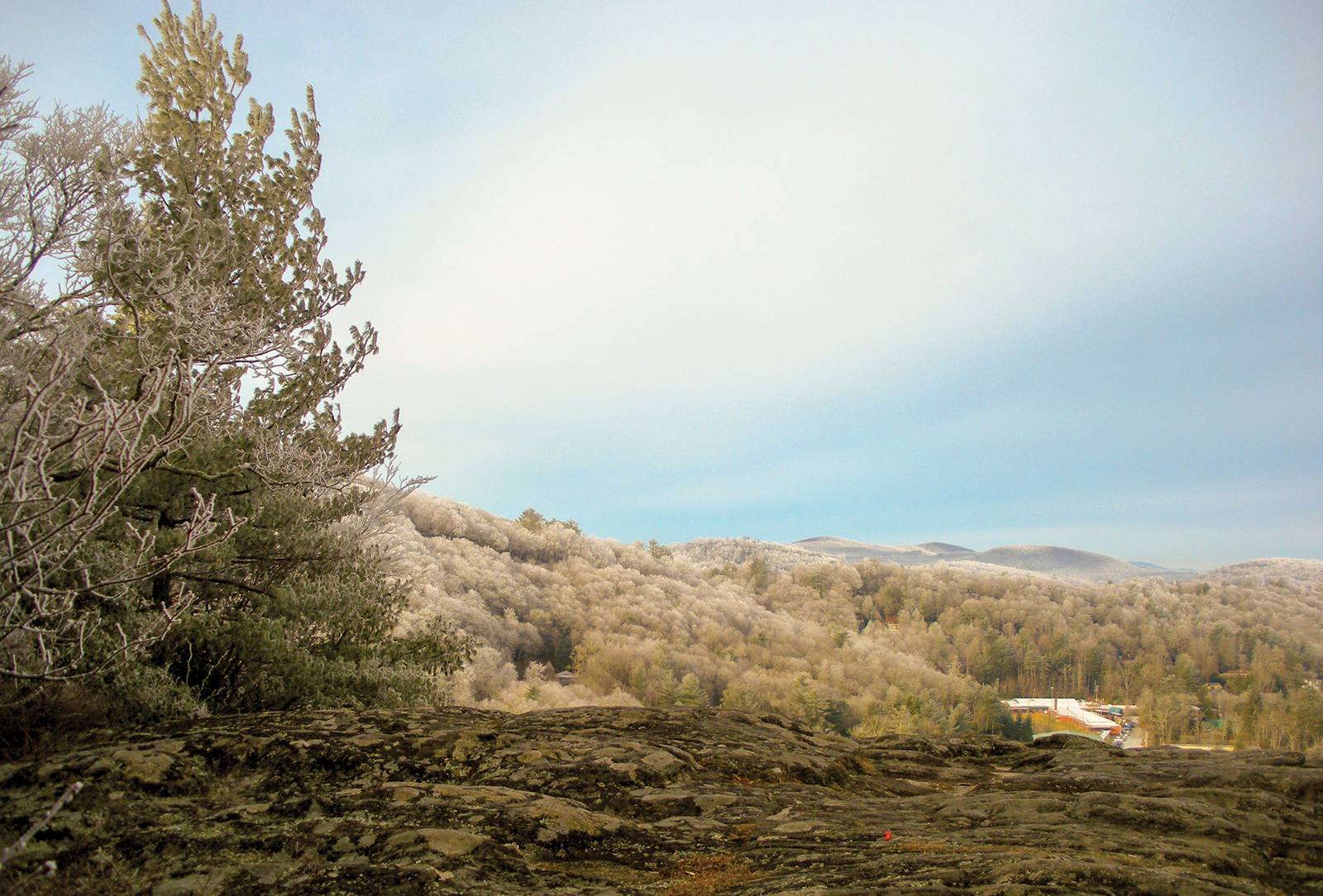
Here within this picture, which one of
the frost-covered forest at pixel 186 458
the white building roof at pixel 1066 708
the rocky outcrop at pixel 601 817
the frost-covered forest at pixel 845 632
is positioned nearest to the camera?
the rocky outcrop at pixel 601 817

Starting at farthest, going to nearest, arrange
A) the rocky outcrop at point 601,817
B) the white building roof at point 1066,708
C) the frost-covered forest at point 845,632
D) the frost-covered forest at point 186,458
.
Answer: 1. the white building roof at point 1066,708
2. the frost-covered forest at point 845,632
3. the frost-covered forest at point 186,458
4. the rocky outcrop at point 601,817

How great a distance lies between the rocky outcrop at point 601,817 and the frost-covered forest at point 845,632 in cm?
718

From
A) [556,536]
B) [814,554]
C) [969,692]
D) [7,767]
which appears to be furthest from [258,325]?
[814,554]

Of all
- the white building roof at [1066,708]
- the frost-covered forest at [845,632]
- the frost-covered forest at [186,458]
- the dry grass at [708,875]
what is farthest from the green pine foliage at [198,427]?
the white building roof at [1066,708]

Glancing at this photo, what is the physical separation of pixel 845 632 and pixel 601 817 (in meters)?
64.6

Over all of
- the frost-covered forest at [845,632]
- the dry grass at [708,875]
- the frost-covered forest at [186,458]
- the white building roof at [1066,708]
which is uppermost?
the frost-covered forest at [186,458]

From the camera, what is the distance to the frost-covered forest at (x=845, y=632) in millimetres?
32375

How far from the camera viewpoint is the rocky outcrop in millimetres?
2846

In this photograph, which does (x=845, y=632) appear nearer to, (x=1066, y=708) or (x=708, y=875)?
(x=1066, y=708)

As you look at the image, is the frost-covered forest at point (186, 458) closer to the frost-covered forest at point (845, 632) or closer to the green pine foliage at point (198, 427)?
the green pine foliage at point (198, 427)

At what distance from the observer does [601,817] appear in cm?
385

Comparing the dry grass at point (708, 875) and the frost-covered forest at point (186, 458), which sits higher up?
the frost-covered forest at point (186, 458)

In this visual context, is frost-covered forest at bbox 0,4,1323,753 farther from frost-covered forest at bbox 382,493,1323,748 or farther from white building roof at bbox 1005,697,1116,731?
white building roof at bbox 1005,697,1116,731

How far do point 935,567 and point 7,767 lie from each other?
9730 centimetres
